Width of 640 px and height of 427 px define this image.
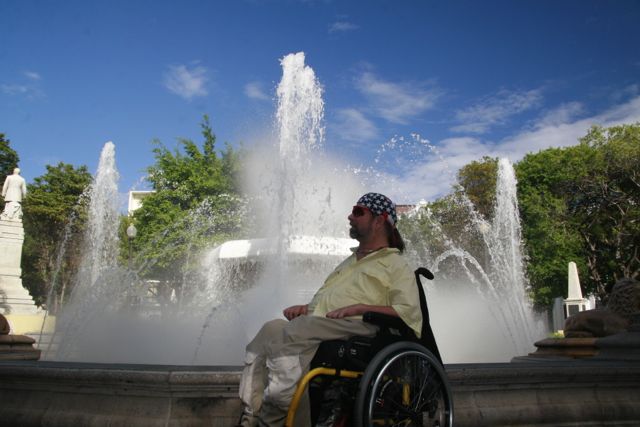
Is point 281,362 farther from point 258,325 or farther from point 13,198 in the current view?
point 13,198

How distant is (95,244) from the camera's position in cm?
2633

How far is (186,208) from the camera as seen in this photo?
107ft

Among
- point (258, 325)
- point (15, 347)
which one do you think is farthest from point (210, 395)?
point (258, 325)

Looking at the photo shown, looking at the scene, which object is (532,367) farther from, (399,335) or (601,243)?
(601,243)

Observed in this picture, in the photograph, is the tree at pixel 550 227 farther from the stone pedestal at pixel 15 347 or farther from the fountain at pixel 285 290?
the stone pedestal at pixel 15 347

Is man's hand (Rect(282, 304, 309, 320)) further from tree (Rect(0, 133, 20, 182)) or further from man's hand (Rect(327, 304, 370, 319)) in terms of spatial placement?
tree (Rect(0, 133, 20, 182))

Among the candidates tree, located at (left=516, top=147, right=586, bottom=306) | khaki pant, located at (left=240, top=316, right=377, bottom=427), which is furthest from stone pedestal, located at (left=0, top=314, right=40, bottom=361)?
tree, located at (left=516, top=147, right=586, bottom=306)

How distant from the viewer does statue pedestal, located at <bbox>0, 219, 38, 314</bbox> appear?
20750 millimetres

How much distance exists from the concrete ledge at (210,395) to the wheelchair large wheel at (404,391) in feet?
2.61

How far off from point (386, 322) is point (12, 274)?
22.2 m

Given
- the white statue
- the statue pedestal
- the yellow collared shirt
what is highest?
the white statue

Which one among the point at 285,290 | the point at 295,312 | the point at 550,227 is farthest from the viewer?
the point at 550,227

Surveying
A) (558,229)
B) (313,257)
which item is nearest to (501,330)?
(313,257)

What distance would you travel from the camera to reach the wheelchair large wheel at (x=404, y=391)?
2.62 metres
